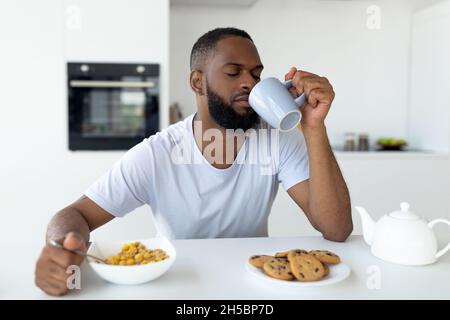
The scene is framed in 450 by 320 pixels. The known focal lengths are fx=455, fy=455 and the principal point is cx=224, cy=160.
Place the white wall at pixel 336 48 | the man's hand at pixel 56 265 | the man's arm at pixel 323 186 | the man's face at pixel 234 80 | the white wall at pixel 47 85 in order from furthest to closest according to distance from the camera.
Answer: the white wall at pixel 336 48 < the white wall at pixel 47 85 < the man's face at pixel 234 80 < the man's arm at pixel 323 186 < the man's hand at pixel 56 265

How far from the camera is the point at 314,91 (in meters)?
1.08

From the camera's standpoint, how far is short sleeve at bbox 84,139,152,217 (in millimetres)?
1171

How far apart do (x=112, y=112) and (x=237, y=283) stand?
1.84 meters

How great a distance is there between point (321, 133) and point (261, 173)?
0.24m

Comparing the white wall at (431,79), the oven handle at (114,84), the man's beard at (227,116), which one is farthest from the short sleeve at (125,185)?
the white wall at (431,79)

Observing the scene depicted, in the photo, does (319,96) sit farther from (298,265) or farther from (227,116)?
(298,265)

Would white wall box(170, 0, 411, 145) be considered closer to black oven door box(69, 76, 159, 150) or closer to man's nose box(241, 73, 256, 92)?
black oven door box(69, 76, 159, 150)

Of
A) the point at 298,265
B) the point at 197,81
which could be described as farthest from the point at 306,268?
the point at 197,81

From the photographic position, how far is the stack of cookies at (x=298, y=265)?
79 centimetres

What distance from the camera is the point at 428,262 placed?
914 mm

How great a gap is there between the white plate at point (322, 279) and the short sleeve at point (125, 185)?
460 mm

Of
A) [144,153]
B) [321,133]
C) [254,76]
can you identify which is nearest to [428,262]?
[321,133]

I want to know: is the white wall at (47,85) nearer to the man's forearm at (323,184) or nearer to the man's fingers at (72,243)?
the man's forearm at (323,184)
